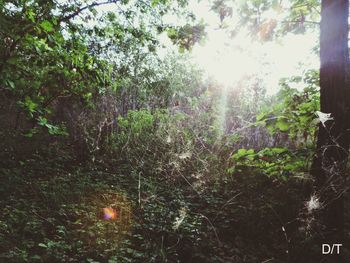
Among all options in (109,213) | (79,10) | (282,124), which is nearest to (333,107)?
(282,124)

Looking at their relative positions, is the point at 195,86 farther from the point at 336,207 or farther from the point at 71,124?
the point at 336,207

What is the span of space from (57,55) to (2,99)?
854 cm

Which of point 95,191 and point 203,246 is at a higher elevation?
point 95,191

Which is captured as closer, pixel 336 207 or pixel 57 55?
pixel 57 55

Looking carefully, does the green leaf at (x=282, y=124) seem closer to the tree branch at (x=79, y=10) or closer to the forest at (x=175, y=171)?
the forest at (x=175, y=171)

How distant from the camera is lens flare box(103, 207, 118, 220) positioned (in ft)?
16.2

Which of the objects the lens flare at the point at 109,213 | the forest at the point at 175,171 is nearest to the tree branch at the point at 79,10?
the forest at the point at 175,171

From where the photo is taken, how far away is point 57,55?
11.1 feet

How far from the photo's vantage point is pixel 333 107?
355cm

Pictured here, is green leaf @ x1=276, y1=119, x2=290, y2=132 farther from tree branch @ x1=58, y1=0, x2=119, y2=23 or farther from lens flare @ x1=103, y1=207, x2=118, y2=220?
tree branch @ x1=58, y1=0, x2=119, y2=23

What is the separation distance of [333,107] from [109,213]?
390 centimetres

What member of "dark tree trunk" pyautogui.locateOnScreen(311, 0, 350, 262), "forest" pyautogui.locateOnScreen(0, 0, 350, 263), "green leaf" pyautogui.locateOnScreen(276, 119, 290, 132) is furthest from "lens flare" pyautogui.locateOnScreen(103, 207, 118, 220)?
"dark tree trunk" pyautogui.locateOnScreen(311, 0, 350, 262)

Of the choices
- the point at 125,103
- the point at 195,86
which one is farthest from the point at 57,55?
the point at 195,86

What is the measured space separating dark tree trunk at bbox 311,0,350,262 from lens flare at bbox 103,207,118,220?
A: 328 cm
